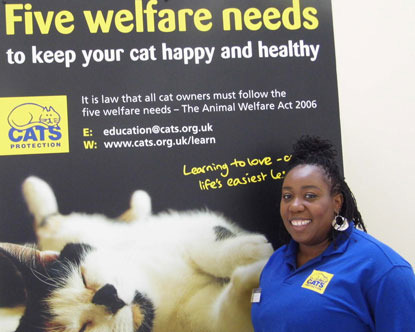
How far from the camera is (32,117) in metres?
1.79

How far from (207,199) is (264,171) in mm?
227

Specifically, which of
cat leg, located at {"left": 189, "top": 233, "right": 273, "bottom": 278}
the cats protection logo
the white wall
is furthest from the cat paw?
the cats protection logo

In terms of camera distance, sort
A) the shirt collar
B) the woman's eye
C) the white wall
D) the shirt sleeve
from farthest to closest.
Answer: the white wall < the woman's eye < the shirt collar < the shirt sleeve

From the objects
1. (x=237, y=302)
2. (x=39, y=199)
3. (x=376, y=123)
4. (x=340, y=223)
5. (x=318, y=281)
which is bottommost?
(x=237, y=302)

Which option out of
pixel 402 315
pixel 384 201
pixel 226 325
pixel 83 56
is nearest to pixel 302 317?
pixel 402 315

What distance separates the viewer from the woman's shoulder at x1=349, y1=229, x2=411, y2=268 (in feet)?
→ 4.84

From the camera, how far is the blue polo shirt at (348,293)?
143 cm

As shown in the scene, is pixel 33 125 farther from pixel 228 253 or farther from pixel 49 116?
pixel 228 253

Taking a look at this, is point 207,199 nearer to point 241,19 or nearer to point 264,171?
point 264,171

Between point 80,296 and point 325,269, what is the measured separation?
81cm

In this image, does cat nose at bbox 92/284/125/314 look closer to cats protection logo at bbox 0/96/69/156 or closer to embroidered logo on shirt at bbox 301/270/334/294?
cats protection logo at bbox 0/96/69/156

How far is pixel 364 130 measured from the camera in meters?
2.24

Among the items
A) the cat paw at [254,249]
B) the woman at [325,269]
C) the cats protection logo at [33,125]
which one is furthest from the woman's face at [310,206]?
the cats protection logo at [33,125]

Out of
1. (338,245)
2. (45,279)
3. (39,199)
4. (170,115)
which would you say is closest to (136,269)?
(45,279)
